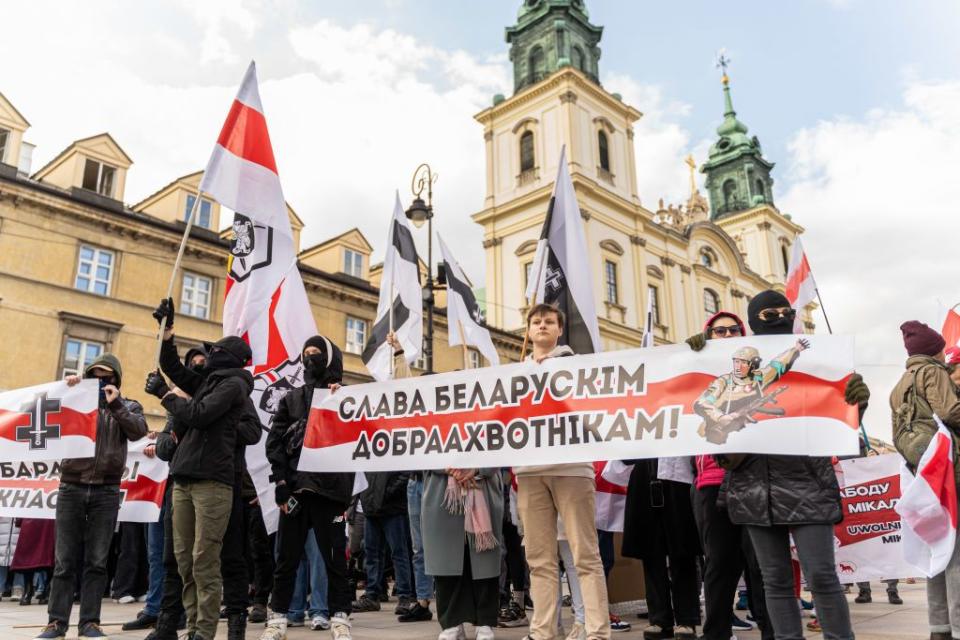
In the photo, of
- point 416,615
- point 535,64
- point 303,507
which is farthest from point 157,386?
point 535,64

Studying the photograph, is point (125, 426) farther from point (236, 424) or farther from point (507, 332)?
point (507, 332)

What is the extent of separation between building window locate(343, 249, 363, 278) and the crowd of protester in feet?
77.4

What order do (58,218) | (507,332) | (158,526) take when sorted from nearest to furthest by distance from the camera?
(158,526), (58,218), (507,332)

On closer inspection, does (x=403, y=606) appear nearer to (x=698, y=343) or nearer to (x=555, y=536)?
(x=555, y=536)

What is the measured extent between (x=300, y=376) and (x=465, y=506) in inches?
90.4

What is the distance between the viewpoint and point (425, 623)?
6387 mm

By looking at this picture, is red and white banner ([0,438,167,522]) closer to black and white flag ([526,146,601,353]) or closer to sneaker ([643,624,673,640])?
black and white flag ([526,146,601,353])

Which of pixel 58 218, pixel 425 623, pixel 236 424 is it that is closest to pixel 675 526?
pixel 425 623

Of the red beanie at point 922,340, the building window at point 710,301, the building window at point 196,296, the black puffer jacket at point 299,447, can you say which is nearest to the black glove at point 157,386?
the black puffer jacket at point 299,447

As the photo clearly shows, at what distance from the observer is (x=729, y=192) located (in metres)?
61.8

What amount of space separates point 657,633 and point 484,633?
1210 mm

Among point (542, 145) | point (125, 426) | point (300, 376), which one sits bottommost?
point (125, 426)

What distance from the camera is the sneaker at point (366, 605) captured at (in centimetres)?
745

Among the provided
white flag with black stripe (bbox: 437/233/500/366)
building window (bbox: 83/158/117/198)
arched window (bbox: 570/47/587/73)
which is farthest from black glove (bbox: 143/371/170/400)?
arched window (bbox: 570/47/587/73)
